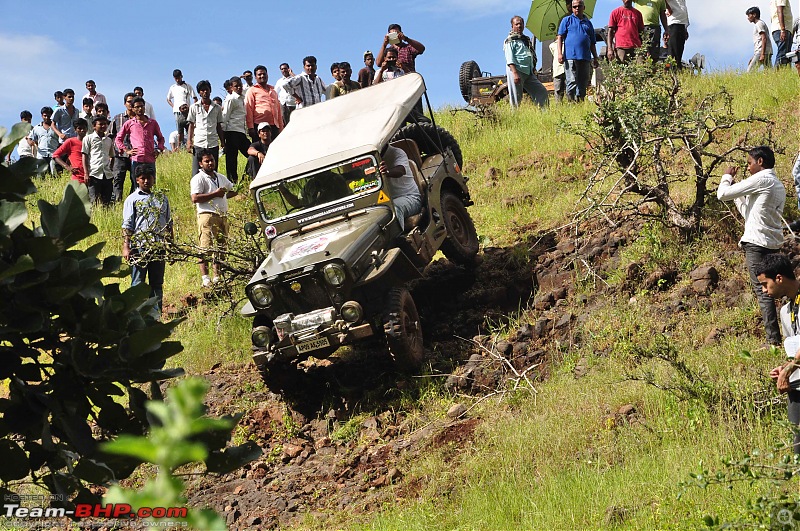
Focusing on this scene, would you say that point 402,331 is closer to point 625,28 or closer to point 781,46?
Answer: point 625,28

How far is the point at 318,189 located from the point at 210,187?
230 centimetres

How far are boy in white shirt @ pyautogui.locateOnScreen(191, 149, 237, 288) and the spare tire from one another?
10.7m

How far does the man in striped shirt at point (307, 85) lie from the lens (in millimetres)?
15438

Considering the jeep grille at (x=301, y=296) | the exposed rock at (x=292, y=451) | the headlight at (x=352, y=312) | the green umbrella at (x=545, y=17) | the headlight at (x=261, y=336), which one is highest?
the green umbrella at (x=545, y=17)

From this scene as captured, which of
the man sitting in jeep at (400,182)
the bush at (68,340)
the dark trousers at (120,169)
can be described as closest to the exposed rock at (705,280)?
the man sitting in jeep at (400,182)

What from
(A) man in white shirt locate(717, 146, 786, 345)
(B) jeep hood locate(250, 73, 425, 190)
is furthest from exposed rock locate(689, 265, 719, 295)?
(B) jeep hood locate(250, 73, 425, 190)

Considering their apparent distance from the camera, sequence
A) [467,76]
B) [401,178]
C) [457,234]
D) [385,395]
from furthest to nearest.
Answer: [467,76]
[457,234]
[401,178]
[385,395]

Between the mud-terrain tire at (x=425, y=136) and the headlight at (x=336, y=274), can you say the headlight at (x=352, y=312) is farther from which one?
the mud-terrain tire at (x=425, y=136)

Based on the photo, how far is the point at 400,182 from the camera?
376 inches

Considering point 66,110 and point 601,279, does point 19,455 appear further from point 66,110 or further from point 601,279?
point 66,110

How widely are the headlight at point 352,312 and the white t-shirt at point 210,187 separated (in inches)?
151

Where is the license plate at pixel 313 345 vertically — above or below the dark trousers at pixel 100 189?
below

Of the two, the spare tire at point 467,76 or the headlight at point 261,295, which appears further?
the spare tire at point 467,76

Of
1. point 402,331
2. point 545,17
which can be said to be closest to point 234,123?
point 545,17
